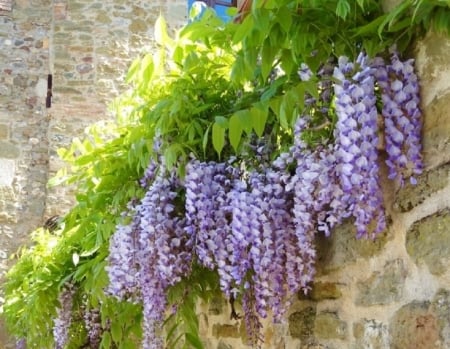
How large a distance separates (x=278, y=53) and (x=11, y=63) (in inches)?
195

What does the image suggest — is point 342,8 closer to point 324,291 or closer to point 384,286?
point 384,286

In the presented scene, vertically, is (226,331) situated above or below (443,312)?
above

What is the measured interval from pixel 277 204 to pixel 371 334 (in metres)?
0.34

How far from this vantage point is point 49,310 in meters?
3.29

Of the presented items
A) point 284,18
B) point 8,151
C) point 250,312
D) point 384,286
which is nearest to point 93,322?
point 250,312

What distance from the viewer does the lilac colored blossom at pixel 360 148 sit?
1.24 metres

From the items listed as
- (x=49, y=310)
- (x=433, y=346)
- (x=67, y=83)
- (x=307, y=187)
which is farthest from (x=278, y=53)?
(x=67, y=83)

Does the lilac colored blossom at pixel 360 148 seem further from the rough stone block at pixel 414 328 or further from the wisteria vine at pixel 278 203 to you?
the rough stone block at pixel 414 328

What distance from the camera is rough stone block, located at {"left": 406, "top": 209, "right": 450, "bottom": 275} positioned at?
1.18 meters

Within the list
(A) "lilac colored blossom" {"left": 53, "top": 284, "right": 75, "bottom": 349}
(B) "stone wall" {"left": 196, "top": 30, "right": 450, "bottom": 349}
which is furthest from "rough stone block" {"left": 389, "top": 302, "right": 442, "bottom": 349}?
(A) "lilac colored blossom" {"left": 53, "top": 284, "right": 75, "bottom": 349}

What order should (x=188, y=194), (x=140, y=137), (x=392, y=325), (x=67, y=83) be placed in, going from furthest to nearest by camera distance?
1. (x=67, y=83)
2. (x=140, y=137)
3. (x=188, y=194)
4. (x=392, y=325)

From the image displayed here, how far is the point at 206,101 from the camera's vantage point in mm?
1860

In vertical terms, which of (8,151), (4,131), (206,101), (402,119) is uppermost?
(4,131)

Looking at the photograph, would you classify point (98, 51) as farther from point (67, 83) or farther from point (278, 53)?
point (278, 53)
